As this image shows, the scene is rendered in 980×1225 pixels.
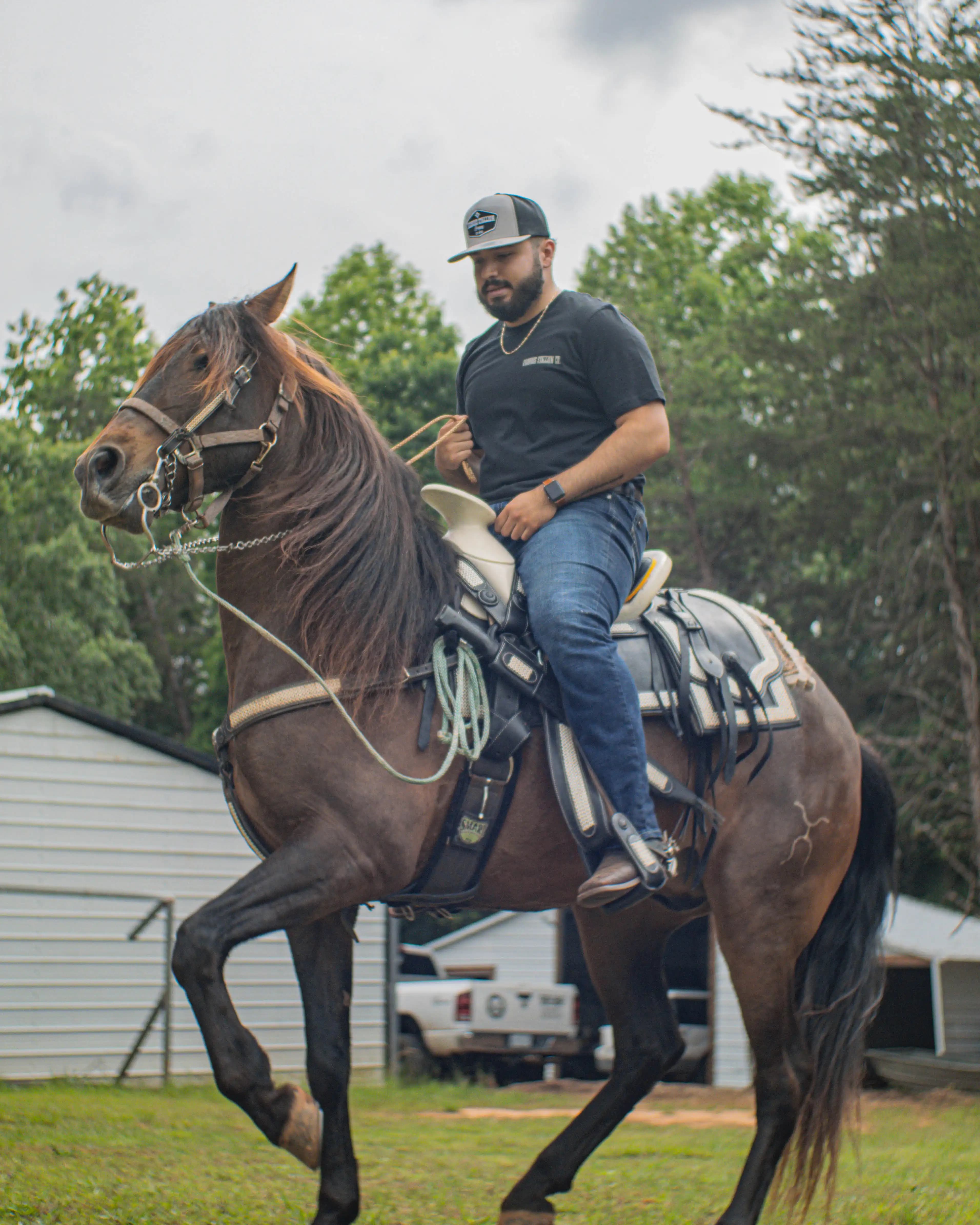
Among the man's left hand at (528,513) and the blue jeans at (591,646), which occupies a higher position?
the man's left hand at (528,513)

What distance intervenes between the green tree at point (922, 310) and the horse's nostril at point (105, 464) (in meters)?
15.2

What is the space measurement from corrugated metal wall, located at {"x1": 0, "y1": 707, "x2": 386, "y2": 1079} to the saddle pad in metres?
8.60

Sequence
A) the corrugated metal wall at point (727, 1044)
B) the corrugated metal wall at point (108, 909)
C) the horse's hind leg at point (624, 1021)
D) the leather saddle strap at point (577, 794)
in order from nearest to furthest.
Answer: the leather saddle strap at point (577, 794) < the horse's hind leg at point (624, 1021) < the corrugated metal wall at point (108, 909) < the corrugated metal wall at point (727, 1044)

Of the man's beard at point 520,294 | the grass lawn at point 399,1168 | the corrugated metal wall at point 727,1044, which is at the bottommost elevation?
the corrugated metal wall at point 727,1044

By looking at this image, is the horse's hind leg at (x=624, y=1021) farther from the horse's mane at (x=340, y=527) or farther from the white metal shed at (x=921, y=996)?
the white metal shed at (x=921, y=996)

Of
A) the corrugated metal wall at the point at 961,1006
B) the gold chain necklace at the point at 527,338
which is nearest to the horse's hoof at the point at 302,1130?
the gold chain necklace at the point at 527,338

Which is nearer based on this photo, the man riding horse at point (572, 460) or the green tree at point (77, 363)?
the man riding horse at point (572, 460)

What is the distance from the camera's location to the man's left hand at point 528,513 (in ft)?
14.4

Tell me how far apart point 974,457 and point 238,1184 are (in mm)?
14820

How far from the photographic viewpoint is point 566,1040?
1691cm

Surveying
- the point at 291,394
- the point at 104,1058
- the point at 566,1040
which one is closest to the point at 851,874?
the point at 291,394

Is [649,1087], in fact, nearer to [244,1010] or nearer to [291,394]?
[291,394]

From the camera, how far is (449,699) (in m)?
4.06

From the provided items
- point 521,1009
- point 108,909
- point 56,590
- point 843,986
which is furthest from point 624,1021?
point 56,590
